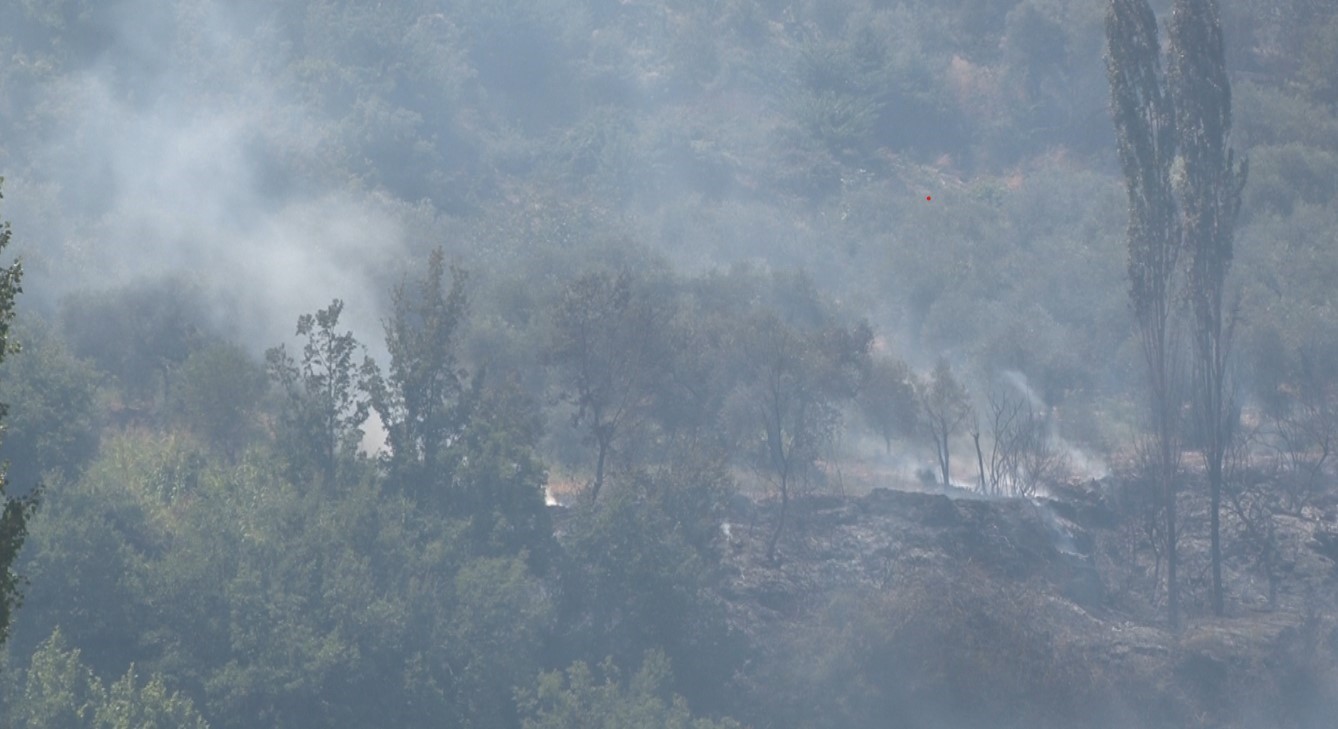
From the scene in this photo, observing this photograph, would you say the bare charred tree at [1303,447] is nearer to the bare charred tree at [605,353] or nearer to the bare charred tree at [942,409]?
the bare charred tree at [942,409]

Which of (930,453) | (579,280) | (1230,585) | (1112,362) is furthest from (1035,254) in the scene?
(579,280)

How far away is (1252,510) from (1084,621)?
25.1 ft

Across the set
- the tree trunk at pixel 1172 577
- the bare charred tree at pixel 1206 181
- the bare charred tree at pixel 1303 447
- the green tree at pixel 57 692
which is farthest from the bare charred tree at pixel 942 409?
the green tree at pixel 57 692

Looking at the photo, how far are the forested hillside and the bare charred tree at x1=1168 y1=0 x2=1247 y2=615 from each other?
7.6 inches

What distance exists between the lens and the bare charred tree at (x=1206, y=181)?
40.2m

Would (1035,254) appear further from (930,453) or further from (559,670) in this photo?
(559,670)

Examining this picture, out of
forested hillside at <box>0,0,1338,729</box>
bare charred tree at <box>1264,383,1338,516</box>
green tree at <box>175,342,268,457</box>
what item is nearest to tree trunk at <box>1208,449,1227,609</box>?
forested hillside at <box>0,0,1338,729</box>

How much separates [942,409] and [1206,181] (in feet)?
30.7

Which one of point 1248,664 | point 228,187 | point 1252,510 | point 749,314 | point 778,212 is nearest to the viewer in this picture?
point 1248,664

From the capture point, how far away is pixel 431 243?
5372 cm

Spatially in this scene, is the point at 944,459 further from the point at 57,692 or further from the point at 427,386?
the point at 57,692

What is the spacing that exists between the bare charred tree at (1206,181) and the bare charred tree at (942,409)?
6665mm

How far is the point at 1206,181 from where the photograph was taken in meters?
40.6

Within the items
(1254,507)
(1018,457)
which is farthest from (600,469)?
(1254,507)
